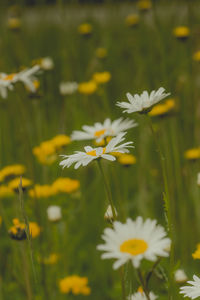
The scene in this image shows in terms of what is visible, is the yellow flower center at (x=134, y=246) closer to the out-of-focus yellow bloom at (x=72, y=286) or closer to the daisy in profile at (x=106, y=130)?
the daisy in profile at (x=106, y=130)

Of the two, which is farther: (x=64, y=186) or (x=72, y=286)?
(x=64, y=186)

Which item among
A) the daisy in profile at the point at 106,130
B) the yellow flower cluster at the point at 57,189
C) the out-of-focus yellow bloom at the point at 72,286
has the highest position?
the yellow flower cluster at the point at 57,189

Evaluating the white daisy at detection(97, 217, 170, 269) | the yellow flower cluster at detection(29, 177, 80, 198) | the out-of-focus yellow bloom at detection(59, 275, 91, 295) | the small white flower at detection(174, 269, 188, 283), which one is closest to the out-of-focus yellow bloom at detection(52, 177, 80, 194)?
the yellow flower cluster at detection(29, 177, 80, 198)

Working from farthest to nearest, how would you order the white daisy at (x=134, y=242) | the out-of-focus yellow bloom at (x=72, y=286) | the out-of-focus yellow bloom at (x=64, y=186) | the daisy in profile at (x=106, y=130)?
the out-of-focus yellow bloom at (x=64, y=186)
the out-of-focus yellow bloom at (x=72, y=286)
the daisy in profile at (x=106, y=130)
the white daisy at (x=134, y=242)

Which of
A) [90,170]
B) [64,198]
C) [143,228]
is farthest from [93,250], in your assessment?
[143,228]

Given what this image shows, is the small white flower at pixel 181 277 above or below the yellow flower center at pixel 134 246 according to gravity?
above

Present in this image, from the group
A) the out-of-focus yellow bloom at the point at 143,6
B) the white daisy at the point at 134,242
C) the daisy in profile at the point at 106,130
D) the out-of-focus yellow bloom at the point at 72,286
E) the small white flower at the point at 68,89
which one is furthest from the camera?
the out-of-focus yellow bloom at the point at 143,6

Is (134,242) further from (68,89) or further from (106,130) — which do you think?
(68,89)

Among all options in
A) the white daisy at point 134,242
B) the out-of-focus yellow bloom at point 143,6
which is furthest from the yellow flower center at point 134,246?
the out-of-focus yellow bloom at point 143,6

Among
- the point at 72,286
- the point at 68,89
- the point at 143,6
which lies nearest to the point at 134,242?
the point at 72,286
